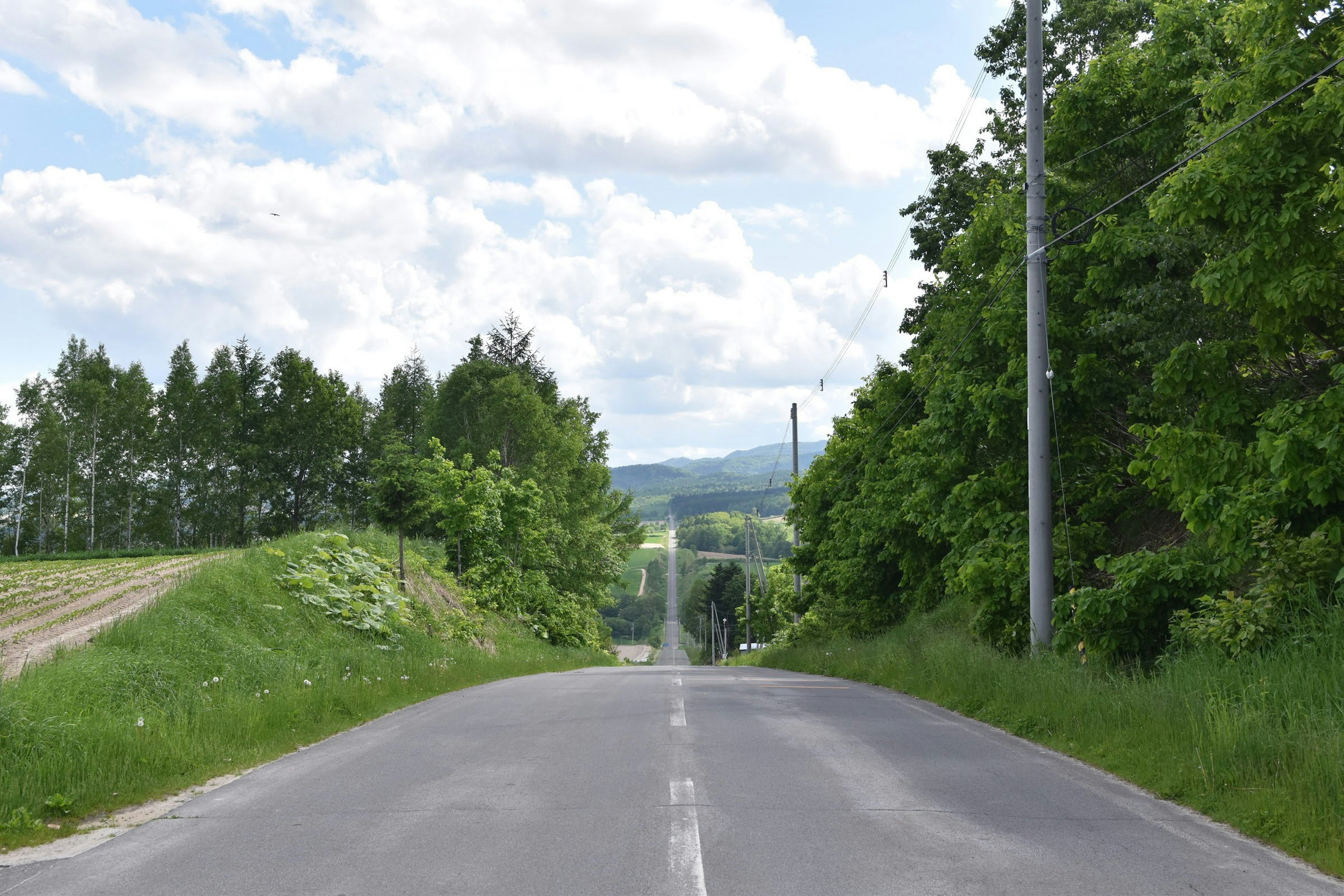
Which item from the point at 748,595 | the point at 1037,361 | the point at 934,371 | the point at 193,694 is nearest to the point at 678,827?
the point at 193,694

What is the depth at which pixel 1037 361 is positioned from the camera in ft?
47.4

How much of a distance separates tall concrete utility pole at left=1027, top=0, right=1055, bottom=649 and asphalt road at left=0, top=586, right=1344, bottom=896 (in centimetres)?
368

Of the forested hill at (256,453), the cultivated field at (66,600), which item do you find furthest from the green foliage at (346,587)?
the forested hill at (256,453)

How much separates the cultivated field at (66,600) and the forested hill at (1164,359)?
42.1 ft

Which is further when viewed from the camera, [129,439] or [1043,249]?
[129,439]

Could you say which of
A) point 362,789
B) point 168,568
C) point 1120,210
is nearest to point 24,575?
point 168,568

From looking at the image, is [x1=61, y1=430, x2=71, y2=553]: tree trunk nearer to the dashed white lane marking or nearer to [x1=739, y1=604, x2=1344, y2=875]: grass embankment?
[x1=739, y1=604, x2=1344, y2=875]: grass embankment

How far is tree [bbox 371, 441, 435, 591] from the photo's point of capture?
2212cm

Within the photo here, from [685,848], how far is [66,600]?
15974 millimetres

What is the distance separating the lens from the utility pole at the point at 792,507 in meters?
42.6

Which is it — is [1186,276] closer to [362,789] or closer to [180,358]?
[362,789]

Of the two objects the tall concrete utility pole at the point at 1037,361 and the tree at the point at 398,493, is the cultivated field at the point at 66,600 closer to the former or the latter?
the tree at the point at 398,493

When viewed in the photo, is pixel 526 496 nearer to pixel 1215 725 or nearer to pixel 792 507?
pixel 792 507

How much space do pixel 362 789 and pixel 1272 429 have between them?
9.80 m
